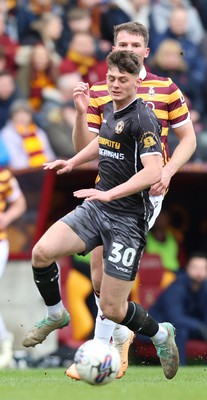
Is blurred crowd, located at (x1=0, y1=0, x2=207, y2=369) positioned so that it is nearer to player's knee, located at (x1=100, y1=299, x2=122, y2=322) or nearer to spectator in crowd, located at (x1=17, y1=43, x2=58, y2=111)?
spectator in crowd, located at (x1=17, y1=43, x2=58, y2=111)

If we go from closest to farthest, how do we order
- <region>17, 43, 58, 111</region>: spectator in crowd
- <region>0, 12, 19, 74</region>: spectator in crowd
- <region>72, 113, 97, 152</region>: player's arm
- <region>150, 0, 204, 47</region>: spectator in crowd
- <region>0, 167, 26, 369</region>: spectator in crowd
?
1. <region>72, 113, 97, 152</region>: player's arm
2. <region>0, 167, 26, 369</region>: spectator in crowd
3. <region>17, 43, 58, 111</region>: spectator in crowd
4. <region>0, 12, 19, 74</region>: spectator in crowd
5. <region>150, 0, 204, 47</region>: spectator in crowd

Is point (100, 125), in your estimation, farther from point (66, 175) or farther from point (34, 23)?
point (34, 23)

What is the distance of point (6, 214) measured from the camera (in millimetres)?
13984

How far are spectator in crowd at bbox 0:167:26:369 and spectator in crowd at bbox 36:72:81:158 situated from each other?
1753 mm

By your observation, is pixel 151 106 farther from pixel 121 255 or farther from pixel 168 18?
pixel 168 18

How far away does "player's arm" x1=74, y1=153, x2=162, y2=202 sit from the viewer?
880cm

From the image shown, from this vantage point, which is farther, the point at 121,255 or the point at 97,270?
the point at 97,270

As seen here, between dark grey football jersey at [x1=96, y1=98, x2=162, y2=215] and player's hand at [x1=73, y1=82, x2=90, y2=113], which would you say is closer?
dark grey football jersey at [x1=96, y1=98, x2=162, y2=215]

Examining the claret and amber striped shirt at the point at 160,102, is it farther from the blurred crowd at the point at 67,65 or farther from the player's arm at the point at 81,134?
the blurred crowd at the point at 67,65

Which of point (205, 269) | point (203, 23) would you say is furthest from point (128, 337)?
point (203, 23)

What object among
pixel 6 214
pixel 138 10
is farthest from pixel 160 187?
pixel 138 10

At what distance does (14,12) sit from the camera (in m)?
17.7

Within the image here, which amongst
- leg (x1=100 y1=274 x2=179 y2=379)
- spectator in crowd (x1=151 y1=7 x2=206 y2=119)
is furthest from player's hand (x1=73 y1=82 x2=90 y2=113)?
spectator in crowd (x1=151 y1=7 x2=206 y2=119)

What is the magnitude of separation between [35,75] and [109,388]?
26.8 feet
